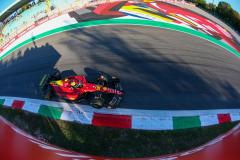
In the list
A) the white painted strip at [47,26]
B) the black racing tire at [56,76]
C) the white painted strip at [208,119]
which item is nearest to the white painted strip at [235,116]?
the white painted strip at [208,119]

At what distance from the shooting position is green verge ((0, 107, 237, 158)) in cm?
1122

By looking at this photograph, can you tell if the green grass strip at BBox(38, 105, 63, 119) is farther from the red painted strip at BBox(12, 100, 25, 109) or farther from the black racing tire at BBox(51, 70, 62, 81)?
the black racing tire at BBox(51, 70, 62, 81)

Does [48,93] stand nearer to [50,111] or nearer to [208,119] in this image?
[50,111]

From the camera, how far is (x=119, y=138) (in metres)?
11.6

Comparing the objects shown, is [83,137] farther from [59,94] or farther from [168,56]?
[168,56]

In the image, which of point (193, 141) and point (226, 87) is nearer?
point (193, 141)

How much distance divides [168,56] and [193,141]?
4762 millimetres

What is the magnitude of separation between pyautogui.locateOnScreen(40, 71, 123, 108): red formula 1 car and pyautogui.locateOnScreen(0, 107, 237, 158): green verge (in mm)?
1128

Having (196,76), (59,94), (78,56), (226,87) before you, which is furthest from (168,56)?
(59,94)

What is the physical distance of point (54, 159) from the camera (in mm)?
6633

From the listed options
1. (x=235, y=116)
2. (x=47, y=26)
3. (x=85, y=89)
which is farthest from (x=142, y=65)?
(x=47, y=26)

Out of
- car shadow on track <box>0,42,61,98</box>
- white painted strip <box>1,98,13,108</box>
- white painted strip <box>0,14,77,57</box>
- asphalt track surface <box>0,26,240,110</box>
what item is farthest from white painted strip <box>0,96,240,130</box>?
white painted strip <box>0,14,77,57</box>

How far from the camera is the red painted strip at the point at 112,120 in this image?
39.9 feet

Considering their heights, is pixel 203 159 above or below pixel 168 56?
below
